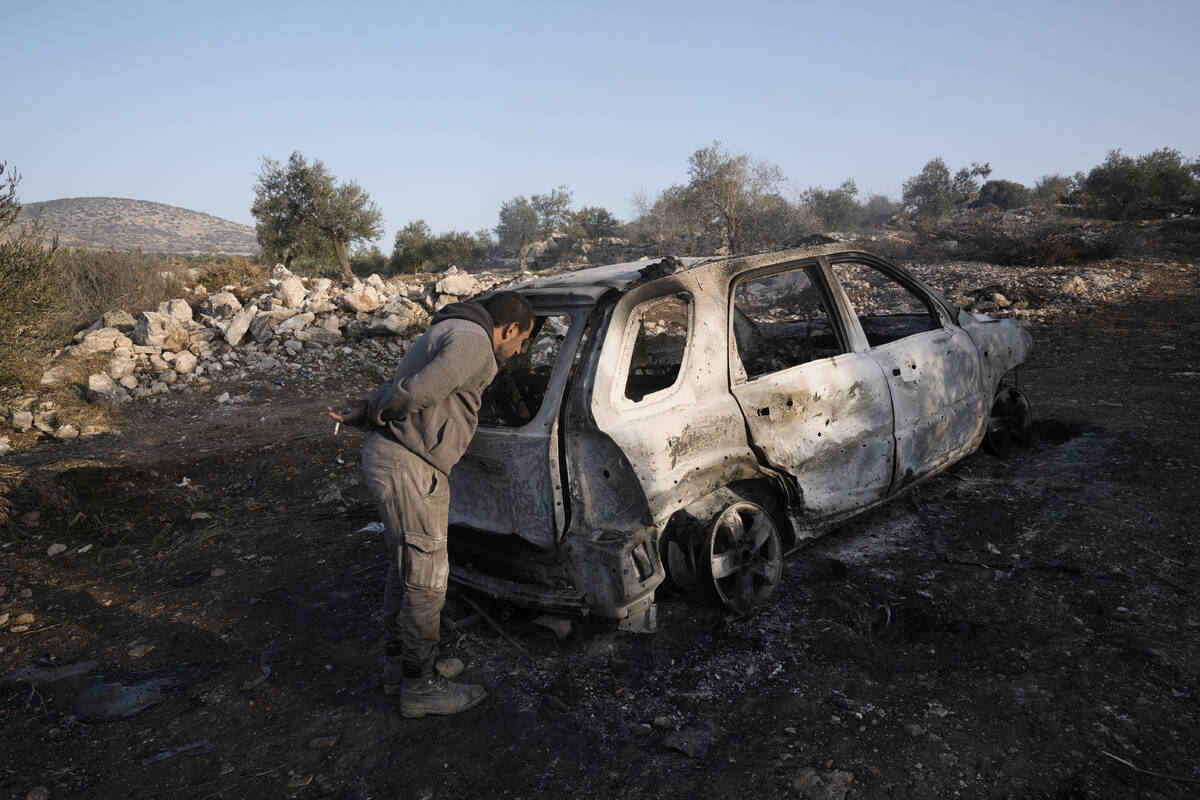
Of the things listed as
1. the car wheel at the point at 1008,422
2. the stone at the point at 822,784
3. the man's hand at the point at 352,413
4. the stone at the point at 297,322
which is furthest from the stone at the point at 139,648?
the stone at the point at 297,322

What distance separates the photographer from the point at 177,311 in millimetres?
11648

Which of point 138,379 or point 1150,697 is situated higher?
point 138,379

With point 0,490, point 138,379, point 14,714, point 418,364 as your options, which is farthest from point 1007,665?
point 138,379

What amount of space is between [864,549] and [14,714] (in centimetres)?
435

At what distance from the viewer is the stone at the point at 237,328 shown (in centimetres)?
1133

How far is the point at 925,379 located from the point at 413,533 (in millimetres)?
3174

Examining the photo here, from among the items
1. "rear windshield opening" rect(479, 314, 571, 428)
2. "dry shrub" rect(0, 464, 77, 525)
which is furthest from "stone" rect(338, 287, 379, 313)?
"rear windshield opening" rect(479, 314, 571, 428)

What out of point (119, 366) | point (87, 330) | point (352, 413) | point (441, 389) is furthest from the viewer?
point (87, 330)

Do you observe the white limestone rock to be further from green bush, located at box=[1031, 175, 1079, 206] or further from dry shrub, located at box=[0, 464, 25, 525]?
green bush, located at box=[1031, 175, 1079, 206]

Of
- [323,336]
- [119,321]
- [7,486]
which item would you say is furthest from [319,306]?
[7,486]

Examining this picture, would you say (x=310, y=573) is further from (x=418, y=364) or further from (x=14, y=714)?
(x=418, y=364)

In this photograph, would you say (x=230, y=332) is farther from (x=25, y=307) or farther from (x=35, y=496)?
(x=35, y=496)

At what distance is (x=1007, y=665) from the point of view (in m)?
2.75

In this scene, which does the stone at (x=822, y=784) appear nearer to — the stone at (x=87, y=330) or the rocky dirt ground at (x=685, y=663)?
the rocky dirt ground at (x=685, y=663)
